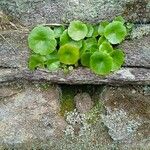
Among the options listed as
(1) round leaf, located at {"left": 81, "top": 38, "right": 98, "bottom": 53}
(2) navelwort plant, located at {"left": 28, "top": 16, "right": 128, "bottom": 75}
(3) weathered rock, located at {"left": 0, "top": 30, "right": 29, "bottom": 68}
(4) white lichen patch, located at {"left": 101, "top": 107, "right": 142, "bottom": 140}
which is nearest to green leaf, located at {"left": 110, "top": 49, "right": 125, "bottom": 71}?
(2) navelwort plant, located at {"left": 28, "top": 16, "right": 128, "bottom": 75}

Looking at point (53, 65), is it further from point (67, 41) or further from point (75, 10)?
point (75, 10)

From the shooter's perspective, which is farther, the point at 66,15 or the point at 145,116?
the point at 145,116

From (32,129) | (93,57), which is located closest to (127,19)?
(93,57)

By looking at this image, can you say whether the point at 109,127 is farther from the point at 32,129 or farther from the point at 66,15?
the point at 66,15

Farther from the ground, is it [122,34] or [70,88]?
[122,34]

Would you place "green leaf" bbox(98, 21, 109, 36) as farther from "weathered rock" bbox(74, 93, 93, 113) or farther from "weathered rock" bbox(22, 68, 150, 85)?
"weathered rock" bbox(74, 93, 93, 113)

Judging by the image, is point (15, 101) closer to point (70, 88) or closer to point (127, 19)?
point (70, 88)

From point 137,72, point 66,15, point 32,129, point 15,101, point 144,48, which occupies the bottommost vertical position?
point 32,129

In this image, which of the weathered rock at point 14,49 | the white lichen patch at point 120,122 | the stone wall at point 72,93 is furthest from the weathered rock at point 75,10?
the white lichen patch at point 120,122
